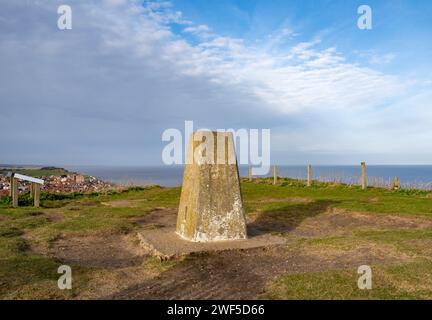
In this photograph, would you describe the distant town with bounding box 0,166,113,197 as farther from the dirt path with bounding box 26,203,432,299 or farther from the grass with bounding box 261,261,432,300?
the grass with bounding box 261,261,432,300

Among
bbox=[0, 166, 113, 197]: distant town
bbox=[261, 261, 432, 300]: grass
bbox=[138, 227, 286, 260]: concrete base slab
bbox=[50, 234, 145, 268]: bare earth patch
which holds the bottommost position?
bbox=[50, 234, 145, 268]: bare earth patch

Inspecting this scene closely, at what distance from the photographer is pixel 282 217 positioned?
514 inches

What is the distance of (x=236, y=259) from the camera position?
777 centimetres

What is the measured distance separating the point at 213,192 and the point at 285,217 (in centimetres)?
498

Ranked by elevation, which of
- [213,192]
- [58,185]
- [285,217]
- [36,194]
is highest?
[213,192]

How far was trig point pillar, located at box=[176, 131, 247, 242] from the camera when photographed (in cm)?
880

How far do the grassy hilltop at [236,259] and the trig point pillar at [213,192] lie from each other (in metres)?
0.87

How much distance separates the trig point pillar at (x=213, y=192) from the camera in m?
8.80

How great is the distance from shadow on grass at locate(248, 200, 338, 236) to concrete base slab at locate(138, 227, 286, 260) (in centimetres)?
99

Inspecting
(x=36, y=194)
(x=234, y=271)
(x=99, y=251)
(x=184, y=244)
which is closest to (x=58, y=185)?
(x=36, y=194)

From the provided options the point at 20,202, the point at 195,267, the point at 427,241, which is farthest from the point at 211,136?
the point at 20,202

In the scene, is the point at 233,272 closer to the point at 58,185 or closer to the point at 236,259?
the point at 236,259

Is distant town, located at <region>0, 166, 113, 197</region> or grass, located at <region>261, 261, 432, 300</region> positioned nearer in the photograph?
grass, located at <region>261, 261, 432, 300</region>

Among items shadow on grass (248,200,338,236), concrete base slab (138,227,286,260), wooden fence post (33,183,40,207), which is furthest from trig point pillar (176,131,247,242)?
wooden fence post (33,183,40,207)
